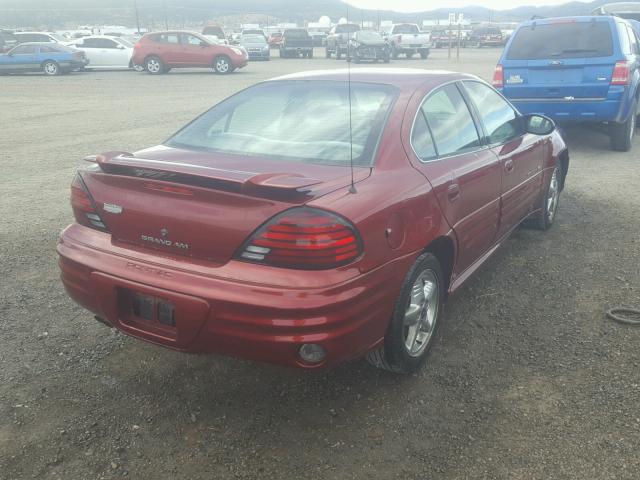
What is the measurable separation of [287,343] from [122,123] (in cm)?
1016

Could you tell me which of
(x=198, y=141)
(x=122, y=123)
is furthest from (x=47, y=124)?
(x=198, y=141)

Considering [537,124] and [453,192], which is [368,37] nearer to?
[537,124]

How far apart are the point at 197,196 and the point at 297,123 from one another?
0.96 metres

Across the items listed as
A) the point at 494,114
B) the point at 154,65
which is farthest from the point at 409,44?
the point at 494,114

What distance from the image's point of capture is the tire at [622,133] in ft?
28.2

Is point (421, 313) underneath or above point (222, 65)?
above

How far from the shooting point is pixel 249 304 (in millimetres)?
2449

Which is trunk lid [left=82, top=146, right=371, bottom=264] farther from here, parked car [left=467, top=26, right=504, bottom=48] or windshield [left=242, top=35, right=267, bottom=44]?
parked car [left=467, top=26, right=504, bottom=48]

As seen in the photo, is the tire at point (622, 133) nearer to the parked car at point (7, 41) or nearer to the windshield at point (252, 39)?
the parked car at point (7, 41)

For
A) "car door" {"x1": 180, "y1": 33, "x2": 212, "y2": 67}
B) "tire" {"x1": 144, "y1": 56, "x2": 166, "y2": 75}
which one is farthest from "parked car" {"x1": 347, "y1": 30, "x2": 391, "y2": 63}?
"tire" {"x1": 144, "y1": 56, "x2": 166, "y2": 75}

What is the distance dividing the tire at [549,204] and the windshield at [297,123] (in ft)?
7.96

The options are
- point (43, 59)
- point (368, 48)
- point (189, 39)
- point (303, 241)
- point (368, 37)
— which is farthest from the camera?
point (368, 37)

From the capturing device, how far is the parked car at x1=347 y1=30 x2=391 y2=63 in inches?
1087

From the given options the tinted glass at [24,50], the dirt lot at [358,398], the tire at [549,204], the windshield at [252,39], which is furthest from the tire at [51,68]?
the tire at [549,204]
